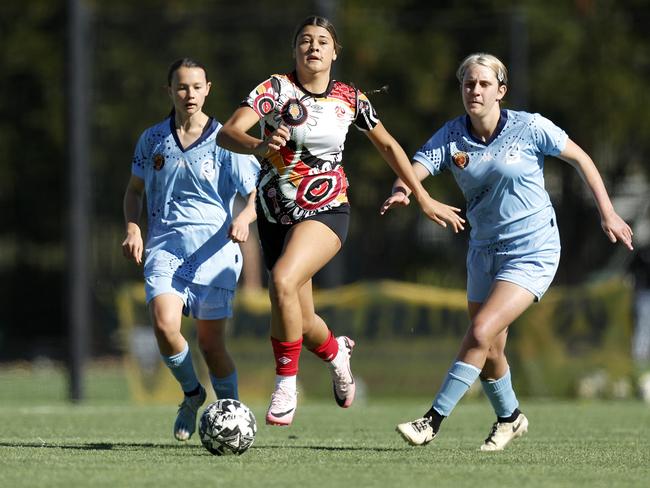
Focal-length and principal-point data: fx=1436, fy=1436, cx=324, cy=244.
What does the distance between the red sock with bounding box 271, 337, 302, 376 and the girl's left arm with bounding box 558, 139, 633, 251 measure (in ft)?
5.83

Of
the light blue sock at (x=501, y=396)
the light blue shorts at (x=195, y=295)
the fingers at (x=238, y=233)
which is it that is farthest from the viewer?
the light blue shorts at (x=195, y=295)

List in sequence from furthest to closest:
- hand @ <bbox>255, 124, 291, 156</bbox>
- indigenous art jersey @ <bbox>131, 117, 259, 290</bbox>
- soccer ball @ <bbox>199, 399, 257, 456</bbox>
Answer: indigenous art jersey @ <bbox>131, 117, 259, 290</bbox>, soccer ball @ <bbox>199, 399, 257, 456</bbox>, hand @ <bbox>255, 124, 291, 156</bbox>

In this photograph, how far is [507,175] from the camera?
7848 mm

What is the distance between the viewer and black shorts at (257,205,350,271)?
309 inches

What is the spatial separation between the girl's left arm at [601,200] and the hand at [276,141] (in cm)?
168

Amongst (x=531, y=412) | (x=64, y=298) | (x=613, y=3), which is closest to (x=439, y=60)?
(x=613, y=3)

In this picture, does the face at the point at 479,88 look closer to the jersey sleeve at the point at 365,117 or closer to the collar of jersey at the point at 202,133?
the jersey sleeve at the point at 365,117

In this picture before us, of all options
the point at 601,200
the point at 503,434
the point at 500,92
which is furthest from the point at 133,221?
the point at 601,200

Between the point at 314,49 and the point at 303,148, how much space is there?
54cm

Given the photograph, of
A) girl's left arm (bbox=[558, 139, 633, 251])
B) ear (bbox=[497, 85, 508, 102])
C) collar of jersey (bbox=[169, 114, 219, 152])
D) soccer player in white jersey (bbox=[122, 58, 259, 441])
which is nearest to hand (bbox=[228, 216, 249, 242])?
soccer player in white jersey (bbox=[122, 58, 259, 441])

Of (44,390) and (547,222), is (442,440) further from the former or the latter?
(44,390)

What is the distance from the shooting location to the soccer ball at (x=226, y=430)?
285 inches

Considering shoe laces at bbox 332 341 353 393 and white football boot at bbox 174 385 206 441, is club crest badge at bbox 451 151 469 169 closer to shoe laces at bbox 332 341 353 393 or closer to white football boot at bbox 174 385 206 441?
shoe laces at bbox 332 341 353 393

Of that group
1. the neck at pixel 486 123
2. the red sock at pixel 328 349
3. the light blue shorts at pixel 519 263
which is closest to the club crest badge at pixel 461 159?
the neck at pixel 486 123
